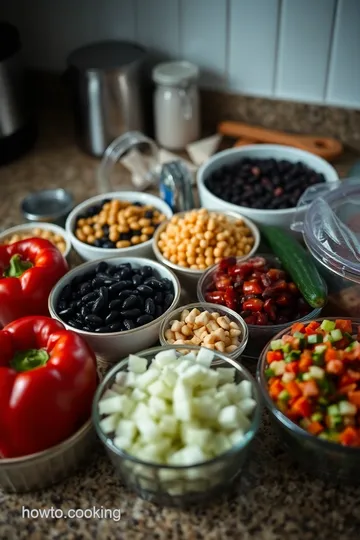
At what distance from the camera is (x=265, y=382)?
0.98m

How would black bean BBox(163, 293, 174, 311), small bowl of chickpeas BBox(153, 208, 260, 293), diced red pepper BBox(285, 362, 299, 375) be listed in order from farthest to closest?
small bowl of chickpeas BBox(153, 208, 260, 293)
black bean BBox(163, 293, 174, 311)
diced red pepper BBox(285, 362, 299, 375)

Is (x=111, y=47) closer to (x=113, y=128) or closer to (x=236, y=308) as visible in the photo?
(x=113, y=128)

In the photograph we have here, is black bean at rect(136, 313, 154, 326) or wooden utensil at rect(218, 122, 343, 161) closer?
black bean at rect(136, 313, 154, 326)

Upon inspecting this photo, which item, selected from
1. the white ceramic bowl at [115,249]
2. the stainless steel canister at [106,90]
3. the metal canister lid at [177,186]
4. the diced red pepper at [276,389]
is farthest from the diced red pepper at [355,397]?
the stainless steel canister at [106,90]

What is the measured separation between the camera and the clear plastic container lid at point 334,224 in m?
1.15

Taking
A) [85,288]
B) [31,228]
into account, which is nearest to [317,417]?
[85,288]

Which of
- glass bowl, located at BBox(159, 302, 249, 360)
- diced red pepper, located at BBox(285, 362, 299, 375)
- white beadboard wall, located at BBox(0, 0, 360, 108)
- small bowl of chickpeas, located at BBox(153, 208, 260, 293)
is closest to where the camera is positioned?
diced red pepper, located at BBox(285, 362, 299, 375)

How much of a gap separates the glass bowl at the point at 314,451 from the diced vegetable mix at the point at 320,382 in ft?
0.04

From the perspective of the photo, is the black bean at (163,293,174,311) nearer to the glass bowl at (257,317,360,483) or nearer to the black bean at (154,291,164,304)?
the black bean at (154,291,164,304)

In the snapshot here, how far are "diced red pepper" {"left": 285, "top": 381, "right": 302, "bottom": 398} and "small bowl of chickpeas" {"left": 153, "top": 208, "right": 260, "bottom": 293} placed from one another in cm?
39

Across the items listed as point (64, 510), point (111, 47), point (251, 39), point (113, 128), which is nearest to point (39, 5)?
point (111, 47)

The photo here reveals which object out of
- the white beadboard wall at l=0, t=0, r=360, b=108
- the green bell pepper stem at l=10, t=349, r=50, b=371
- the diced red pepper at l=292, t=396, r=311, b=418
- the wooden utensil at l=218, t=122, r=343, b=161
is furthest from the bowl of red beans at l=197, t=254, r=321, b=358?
the white beadboard wall at l=0, t=0, r=360, b=108

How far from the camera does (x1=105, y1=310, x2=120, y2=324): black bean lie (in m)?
1.13

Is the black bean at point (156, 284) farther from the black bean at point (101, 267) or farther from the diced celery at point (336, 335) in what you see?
the diced celery at point (336, 335)
